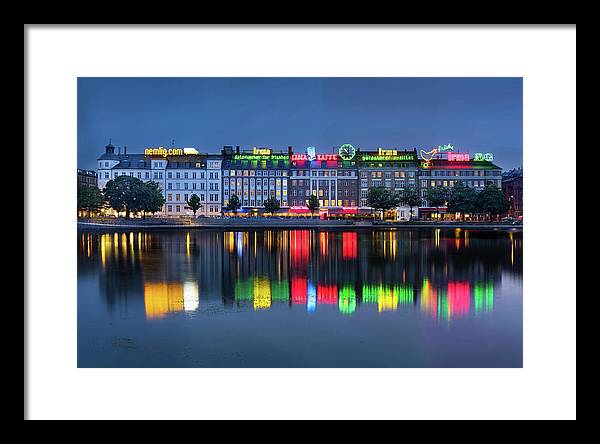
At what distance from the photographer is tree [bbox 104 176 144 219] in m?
46.3

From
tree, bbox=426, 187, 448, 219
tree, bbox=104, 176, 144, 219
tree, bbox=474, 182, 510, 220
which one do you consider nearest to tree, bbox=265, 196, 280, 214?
tree, bbox=104, 176, 144, 219

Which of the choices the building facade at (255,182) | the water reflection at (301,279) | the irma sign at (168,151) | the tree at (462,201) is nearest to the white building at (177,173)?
the irma sign at (168,151)

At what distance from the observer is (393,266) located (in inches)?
639

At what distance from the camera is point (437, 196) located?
54.7 m

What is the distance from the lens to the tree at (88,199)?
144 feet

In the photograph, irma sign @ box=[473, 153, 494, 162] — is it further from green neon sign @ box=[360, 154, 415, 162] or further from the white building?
the white building

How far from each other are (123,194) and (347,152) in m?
26.0

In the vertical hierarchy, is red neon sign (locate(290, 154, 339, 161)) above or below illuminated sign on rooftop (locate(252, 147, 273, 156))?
below

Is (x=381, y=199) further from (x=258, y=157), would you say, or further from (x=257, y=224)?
(x=258, y=157)

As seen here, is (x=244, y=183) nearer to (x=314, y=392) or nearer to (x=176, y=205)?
(x=176, y=205)

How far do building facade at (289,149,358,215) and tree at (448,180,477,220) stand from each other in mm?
11303

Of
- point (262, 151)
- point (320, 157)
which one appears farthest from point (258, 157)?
point (320, 157)
